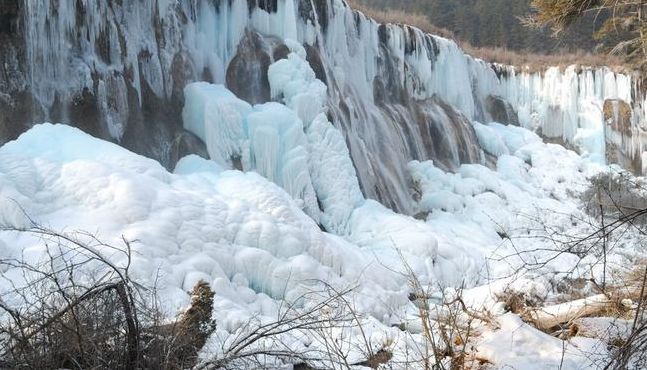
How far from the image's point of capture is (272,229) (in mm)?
7625

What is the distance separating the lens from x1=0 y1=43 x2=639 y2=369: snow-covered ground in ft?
16.5

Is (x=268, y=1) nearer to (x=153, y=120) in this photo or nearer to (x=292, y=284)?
(x=153, y=120)

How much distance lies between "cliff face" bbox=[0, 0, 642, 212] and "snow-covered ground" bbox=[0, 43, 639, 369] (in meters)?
0.69

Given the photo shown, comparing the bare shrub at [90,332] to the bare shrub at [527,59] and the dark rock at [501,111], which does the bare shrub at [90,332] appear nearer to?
the dark rock at [501,111]

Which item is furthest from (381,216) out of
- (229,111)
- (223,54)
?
(223,54)

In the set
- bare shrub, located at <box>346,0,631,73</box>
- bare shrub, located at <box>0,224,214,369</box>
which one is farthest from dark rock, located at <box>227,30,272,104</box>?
bare shrub, located at <box>346,0,631,73</box>

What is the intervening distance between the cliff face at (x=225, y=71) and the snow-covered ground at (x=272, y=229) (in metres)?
0.69

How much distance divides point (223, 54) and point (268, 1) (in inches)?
79.3

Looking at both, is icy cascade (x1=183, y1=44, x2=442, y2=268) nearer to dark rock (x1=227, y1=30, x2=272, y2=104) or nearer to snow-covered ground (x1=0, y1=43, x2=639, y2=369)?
snow-covered ground (x1=0, y1=43, x2=639, y2=369)

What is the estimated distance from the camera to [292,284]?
7.34 meters

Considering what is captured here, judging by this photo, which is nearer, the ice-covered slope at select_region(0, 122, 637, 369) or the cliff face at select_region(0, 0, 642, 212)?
the ice-covered slope at select_region(0, 122, 637, 369)

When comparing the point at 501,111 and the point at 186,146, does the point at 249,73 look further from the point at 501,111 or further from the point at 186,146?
the point at 501,111

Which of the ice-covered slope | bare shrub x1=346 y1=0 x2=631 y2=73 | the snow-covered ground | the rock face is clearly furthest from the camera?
bare shrub x1=346 y1=0 x2=631 y2=73

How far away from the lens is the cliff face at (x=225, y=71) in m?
8.56
